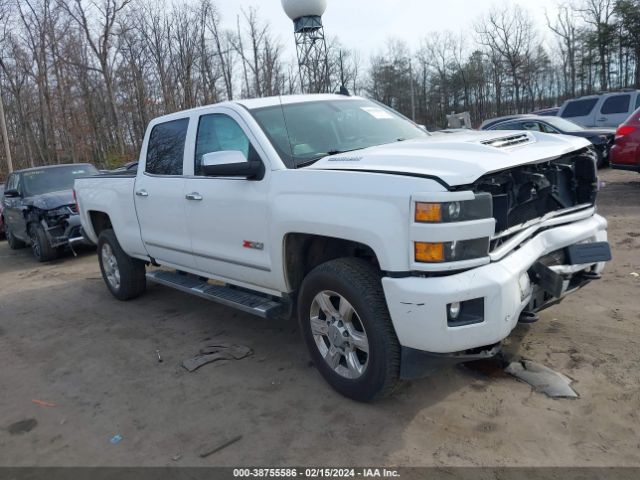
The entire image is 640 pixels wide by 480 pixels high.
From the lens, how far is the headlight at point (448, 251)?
282cm

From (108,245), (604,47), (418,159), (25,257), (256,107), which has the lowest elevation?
(25,257)

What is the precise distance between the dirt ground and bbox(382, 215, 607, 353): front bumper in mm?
573

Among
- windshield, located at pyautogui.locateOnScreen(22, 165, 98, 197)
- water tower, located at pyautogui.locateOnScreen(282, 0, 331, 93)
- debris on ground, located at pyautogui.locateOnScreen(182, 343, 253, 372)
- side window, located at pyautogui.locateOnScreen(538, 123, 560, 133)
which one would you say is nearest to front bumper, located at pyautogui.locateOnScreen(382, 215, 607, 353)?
debris on ground, located at pyautogui.locateOnScreen(182, 343, 253, 372)

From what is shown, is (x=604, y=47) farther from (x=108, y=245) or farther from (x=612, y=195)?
(x=108, y=245)

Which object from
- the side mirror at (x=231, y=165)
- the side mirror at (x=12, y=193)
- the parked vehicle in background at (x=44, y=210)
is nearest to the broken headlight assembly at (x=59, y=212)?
the parked vehicle in background at (x=44, y=210)

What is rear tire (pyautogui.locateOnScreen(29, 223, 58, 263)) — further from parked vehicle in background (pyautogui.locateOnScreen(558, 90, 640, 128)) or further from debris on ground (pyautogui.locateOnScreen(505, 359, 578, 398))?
parked vehicle in background (pyautogui.locateOnScreen(558, 90, 640, 128))

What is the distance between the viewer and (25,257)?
11.1 metres

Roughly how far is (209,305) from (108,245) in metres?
1.52

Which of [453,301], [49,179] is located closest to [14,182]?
[49,179]

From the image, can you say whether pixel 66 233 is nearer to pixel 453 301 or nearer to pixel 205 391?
pixel 205 391

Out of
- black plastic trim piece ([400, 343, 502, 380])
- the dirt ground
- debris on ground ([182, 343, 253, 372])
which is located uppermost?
black plastic trim piece ([400, 343, 502, 380])

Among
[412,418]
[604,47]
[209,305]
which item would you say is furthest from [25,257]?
[604,47]

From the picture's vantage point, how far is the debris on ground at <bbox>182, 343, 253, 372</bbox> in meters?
4.37

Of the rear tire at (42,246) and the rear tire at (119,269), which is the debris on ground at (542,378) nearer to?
the rear tire at (119,269)
